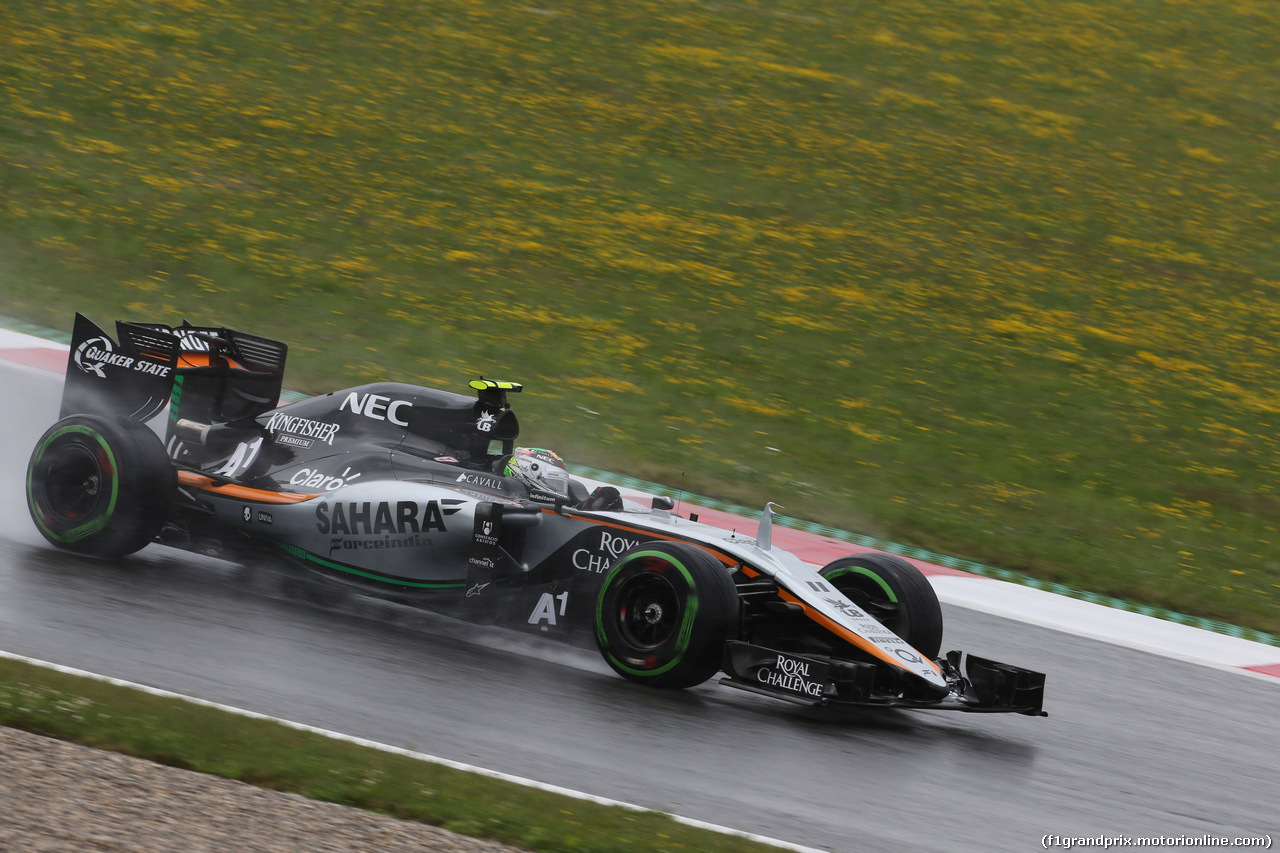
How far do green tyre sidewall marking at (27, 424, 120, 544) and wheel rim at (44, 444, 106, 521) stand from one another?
0.08 m

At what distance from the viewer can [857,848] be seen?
589 centimetres

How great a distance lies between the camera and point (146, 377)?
30.5 ft

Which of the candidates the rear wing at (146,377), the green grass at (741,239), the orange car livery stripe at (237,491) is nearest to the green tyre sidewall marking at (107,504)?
the orange car livery stripe at (237,491)

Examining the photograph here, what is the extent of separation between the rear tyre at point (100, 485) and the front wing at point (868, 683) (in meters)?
3.53

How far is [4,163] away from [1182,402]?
14.7m

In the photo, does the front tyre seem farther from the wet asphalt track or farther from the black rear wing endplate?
the black rear wing endplate

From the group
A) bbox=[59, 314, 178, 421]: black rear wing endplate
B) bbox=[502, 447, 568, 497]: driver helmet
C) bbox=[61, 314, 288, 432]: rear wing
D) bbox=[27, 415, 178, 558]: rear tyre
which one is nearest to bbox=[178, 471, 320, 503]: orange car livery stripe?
bbox=[27, 415, 178, 558]: rear tyre

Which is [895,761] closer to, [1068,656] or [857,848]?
[857,848]

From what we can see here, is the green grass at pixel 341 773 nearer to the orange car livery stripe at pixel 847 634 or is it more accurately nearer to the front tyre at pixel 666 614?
the front tyre at pixel 666 614

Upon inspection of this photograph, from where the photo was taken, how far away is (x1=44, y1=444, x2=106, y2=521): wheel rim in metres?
8.59

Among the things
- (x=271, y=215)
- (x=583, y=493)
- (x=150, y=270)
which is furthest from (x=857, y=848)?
(x=271, y=215)

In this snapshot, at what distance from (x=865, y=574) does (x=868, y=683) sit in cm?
125

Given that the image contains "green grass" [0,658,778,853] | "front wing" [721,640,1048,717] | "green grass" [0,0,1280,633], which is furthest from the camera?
"green grass" [0,0,1280,633]

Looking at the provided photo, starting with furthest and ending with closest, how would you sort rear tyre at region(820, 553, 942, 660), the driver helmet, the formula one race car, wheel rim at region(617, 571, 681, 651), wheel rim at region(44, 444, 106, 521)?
wheel rim at region(44, 444, 106, 521) → the driver helmet → rear tyre at region(820, 553, 942, 660) → wheel rim at region(617, 571, 681, 651) → the formula one race car
